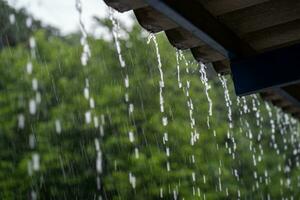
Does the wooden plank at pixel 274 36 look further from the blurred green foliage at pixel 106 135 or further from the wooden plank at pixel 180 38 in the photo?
the blurred green foliage at pixel 106 135

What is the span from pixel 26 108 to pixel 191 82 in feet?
12.6

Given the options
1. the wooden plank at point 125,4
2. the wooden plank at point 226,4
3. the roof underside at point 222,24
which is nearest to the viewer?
the wooden plank at point 125,4

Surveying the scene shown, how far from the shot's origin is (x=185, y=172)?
9961 millimetres

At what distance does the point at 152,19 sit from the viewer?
243 cm

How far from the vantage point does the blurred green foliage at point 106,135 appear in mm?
10031

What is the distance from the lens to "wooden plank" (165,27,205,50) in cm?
266

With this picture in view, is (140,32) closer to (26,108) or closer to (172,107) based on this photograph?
(172,107)

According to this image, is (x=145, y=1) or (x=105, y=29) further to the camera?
(x=105, y=29)

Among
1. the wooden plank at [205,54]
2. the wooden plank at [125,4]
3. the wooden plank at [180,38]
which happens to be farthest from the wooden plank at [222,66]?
the wooden plank at [125,4]

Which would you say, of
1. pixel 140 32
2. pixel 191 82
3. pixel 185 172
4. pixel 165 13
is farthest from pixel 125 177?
pixel 165 13

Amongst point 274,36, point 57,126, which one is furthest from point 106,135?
point 274,36

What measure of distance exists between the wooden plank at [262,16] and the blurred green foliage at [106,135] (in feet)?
21.9

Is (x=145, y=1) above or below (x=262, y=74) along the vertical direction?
above

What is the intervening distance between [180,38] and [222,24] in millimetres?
264
